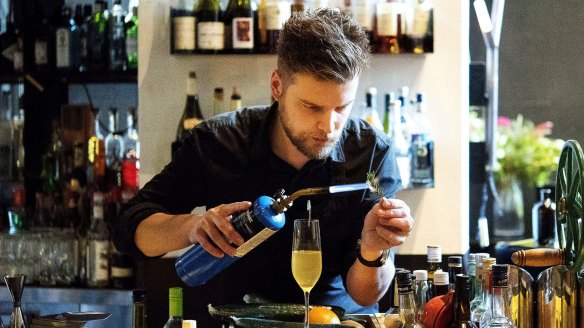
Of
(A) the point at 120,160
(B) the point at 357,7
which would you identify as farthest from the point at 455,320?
(A) the point at 120,160

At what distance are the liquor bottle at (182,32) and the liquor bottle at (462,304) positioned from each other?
74.3 inches

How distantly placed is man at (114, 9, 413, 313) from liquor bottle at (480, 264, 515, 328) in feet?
1.33

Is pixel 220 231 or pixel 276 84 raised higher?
pixel 276 84

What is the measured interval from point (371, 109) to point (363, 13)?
357 mm

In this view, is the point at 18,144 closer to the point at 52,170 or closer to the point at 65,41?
the point at 52,170

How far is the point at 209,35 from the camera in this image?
3.59 m

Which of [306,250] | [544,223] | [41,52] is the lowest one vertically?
[544,223]

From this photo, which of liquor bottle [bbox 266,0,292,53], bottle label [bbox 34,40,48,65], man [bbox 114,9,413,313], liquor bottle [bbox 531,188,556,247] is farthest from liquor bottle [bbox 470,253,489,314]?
bottle label [bbox 34,40,48,65]

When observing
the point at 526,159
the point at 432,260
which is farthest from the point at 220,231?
the point at 526,159

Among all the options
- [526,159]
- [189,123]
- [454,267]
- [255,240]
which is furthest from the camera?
[526,159]

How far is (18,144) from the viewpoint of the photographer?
453cm

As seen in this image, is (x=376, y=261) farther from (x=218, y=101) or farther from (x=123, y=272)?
(x=123, y=272)

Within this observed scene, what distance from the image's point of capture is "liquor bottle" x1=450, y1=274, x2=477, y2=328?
197 cm

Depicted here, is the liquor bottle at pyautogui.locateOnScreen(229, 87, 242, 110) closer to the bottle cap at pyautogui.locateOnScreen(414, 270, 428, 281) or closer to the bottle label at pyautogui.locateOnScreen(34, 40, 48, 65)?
the bottle label at pyautogui.locateOnScreen(34, 40, 48, 65)
